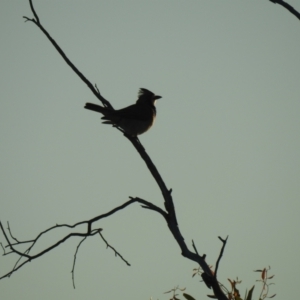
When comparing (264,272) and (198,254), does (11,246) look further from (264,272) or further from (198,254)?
(264,272)

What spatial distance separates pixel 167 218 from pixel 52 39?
197cm

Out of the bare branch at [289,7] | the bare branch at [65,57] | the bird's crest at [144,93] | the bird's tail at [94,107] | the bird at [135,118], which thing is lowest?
the bare branch at [289,7]

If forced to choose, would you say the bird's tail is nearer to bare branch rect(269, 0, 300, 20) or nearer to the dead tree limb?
the dead tree limb

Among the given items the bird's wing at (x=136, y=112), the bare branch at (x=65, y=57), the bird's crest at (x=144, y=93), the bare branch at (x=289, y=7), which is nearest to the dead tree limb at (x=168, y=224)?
the bare branch at (x=65, y=57)

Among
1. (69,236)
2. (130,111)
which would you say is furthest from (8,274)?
(130,111)

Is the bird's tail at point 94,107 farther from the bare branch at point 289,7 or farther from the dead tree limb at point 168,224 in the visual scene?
the bare branch at point 289,7

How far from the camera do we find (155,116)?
940cm

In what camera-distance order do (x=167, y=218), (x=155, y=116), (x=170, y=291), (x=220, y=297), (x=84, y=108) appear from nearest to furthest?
1. (x=220, y=297)
2. (x=167, y=218)
3. (x=170, y=291)
4. (x=84, y=108)
5. (x=155, y=116)

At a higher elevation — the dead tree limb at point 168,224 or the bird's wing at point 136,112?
the bird's wing at point 136,112

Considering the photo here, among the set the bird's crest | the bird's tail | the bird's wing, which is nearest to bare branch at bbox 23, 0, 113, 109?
the bird's tail

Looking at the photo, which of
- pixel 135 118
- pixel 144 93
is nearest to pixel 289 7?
pixel 135 118

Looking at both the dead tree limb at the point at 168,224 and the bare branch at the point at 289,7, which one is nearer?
the bare branch at the point at 289,7

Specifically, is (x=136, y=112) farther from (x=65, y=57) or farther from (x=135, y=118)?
(x=65, y=57)

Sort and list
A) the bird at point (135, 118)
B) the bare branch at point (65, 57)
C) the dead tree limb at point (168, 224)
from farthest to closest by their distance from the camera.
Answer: the bird at point (135, 118)
the bare branch at point (65, 57)
the dead tree limb at point (168, 224)
